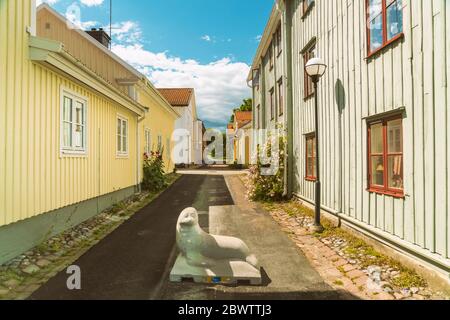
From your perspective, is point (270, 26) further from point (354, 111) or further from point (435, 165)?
point (435, 165)

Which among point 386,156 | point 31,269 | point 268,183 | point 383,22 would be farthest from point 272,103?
point 31,269

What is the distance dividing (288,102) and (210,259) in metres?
7.95

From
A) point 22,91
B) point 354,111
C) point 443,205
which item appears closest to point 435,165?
point 443,205

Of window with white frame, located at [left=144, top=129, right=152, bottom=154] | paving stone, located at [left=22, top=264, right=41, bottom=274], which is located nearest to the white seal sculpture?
paving stone, located at [left=22, top=264, right=41, bottom=274]

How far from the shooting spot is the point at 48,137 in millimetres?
5969

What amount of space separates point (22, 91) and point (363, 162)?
6.08 metres

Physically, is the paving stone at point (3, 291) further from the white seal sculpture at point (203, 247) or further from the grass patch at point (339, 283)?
the grass patch at point (339, 283)

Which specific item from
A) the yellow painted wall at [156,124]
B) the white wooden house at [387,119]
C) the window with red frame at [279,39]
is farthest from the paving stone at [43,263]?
the window with red frame at [279,39]

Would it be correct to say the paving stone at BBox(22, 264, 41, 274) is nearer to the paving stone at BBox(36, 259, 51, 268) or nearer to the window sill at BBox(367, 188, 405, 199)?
the paving stone at BBox(36, 259, 51, 268)

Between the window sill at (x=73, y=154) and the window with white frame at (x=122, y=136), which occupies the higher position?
the window with white frame at (x=122, y=136)

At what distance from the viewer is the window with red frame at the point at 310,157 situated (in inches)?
362

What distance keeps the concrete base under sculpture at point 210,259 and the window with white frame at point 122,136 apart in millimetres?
6726

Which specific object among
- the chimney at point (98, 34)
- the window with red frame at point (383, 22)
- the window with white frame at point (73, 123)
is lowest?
the window with white frame at point (73, 123)

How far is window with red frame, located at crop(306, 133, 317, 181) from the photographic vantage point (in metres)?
9.20
